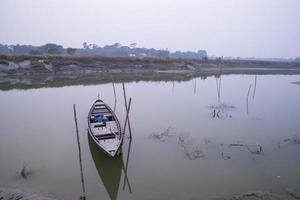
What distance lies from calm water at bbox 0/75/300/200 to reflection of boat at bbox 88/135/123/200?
36 mm

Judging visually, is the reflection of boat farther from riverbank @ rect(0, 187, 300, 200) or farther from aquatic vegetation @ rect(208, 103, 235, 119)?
aquatic vegetation @ rect(208, 103, 235, 119)

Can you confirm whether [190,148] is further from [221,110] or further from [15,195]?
[221,110]

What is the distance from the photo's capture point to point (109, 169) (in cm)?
1036

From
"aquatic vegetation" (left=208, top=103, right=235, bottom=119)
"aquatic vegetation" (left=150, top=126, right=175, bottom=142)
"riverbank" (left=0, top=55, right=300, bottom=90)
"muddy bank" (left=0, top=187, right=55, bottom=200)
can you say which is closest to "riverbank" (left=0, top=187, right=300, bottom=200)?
"muddy bank" (left=0, top=187, right=55, bottom=200)

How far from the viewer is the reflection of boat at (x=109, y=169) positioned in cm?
908

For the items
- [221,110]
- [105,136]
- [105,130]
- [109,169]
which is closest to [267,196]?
[109,169]

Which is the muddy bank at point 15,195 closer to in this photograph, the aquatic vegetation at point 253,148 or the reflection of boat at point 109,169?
the reflection of boat at point 109,169

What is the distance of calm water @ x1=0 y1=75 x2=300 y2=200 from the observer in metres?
9.05

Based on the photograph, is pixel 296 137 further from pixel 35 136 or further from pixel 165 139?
pixel 35 136

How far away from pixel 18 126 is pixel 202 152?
34.3 feet

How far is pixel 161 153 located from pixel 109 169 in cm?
261

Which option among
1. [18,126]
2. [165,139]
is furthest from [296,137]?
[18,126]

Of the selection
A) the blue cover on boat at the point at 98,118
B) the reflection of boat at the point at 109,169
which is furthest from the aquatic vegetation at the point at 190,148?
the blue cover on boat at the point at 98,118

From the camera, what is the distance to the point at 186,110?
66.0ft
